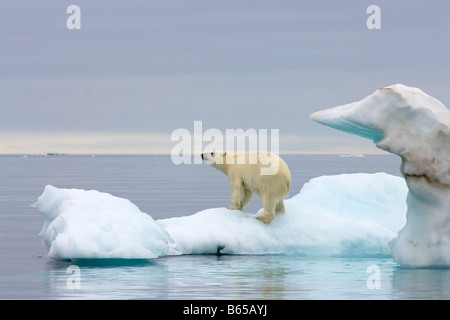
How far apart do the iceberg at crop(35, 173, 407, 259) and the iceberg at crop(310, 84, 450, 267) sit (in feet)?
6.31

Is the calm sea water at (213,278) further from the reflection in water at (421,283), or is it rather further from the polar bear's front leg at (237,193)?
the polar bear's front leg at (237,193)

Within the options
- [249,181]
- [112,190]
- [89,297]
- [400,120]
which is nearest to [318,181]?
[249,181]

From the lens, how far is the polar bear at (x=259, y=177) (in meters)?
17.5

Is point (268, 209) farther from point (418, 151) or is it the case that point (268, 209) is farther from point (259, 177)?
point (418, 151)

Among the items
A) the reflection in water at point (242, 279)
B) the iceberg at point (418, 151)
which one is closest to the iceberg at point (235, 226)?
the reflection in water at point (242, 279)

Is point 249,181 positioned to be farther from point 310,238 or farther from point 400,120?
point 400,120

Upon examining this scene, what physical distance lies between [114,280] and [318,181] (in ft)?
25.6

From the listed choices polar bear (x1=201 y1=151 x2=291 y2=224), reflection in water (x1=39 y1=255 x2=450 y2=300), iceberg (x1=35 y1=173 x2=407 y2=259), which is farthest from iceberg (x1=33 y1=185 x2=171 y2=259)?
polar bear (x1=201 y1=151 x2=291 y2=224)

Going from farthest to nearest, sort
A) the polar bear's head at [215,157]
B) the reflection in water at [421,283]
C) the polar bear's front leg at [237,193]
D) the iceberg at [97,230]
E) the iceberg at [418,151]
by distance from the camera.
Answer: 1. the polar bear's head at [215,157]
2. the polar bear's front leg at [237,193]
3. the iceberg at [97,230]
4. the iceberg at [418,151]
5. the reflection in water at [421,283]

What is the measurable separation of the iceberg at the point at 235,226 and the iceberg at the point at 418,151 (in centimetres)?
192

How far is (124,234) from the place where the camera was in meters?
→ 15.7

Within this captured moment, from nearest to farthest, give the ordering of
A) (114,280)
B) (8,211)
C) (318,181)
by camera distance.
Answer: (114,280)
(318,181)
(8,211)

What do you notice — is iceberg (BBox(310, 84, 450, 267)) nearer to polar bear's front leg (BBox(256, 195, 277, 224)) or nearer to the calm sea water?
the calm sea water
